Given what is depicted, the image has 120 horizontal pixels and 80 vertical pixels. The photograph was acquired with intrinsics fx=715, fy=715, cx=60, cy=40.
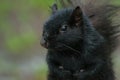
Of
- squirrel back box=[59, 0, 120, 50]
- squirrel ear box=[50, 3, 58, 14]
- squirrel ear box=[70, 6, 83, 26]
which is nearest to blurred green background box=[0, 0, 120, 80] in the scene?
squirrel back box=[59, 0, 120, 50]

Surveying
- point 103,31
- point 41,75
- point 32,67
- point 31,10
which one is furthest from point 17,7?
point 103,31

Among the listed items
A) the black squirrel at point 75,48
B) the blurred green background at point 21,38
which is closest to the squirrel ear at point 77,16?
the black squirrel at point 75,48

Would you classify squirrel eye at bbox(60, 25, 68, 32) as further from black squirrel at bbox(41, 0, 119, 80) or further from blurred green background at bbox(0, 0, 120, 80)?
blurred green background at bbox(0, 0, 120, 80)

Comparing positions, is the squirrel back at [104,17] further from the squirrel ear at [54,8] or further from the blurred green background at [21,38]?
the blurred green background at [21,38]

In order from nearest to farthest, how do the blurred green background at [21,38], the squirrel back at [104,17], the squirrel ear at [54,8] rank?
the squirrel ear at [54,8] < the squirrel back at [104,17] < the blurred green background at [21,38]

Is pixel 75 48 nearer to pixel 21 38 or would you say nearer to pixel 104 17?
pixel 104 17
